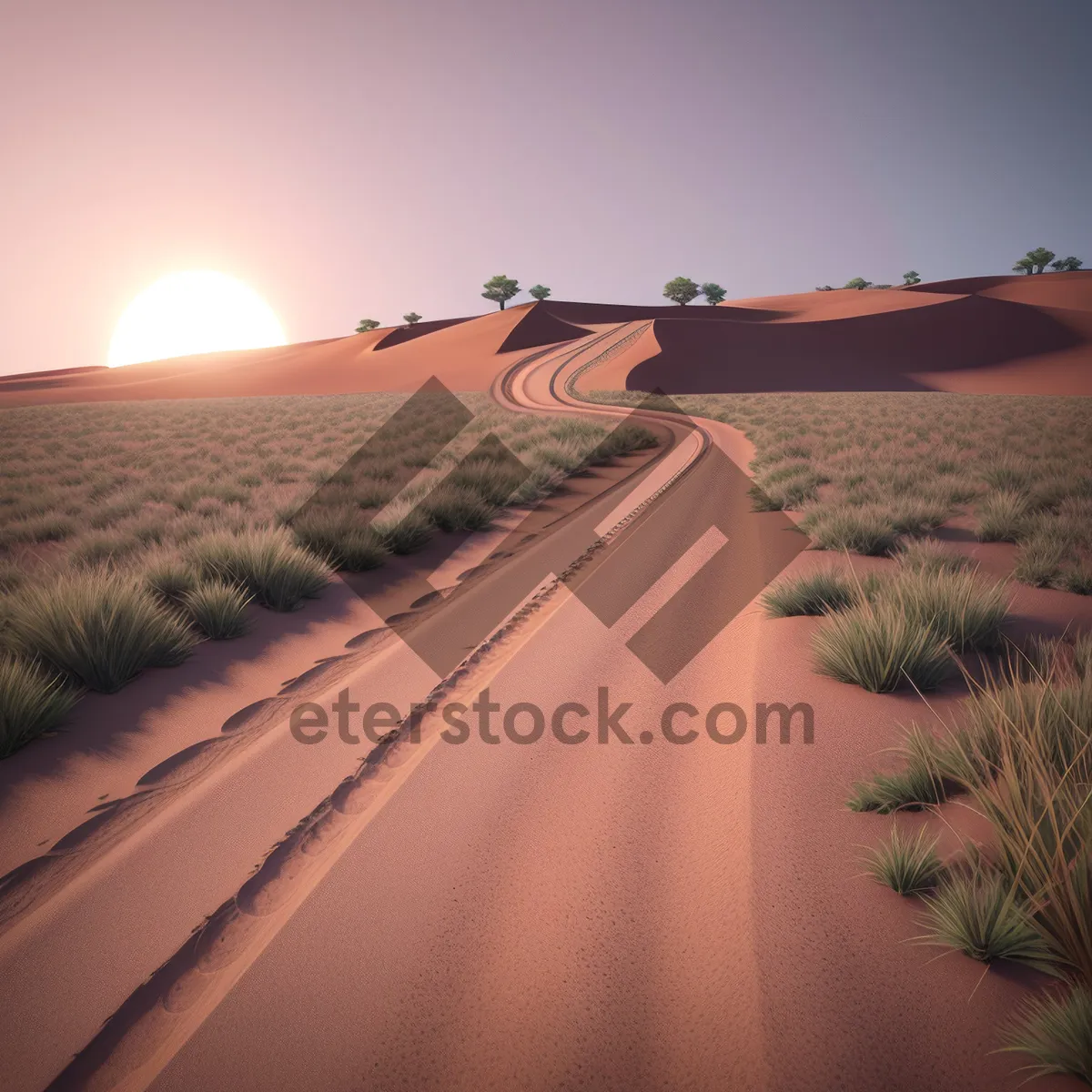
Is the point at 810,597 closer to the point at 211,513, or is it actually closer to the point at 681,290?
the point at 211,513

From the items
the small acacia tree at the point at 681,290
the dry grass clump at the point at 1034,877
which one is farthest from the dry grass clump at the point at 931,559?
the small acacia tree at the point at 681,290

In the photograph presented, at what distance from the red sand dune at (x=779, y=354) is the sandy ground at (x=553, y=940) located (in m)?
43.1

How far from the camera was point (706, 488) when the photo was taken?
10938 millimetres

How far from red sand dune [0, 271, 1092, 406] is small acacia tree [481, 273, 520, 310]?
1256 inches

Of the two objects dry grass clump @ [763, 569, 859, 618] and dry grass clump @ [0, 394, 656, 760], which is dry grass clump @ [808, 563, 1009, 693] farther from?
dry grass clump @ [0, 394, 656, 760]

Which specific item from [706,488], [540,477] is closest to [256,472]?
[540,477]

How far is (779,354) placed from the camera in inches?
2114

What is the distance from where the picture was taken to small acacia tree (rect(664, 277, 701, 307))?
104200 mm

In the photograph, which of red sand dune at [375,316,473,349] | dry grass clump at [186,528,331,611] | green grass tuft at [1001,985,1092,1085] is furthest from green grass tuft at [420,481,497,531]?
red sand dune at [375,316,473,349]

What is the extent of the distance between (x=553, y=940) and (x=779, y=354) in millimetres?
59619

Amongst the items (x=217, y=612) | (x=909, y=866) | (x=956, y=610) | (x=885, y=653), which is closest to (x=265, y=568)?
(x=217, y=612)

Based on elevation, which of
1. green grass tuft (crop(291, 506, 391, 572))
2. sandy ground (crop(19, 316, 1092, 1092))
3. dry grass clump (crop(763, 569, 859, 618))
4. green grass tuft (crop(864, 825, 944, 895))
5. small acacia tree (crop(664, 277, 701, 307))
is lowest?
sandy ground (crop(19, 316, 1092, 1092))

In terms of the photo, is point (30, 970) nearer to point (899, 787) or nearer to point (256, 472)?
point (899, 787)

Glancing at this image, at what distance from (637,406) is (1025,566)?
24.7 metres
